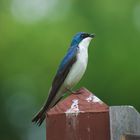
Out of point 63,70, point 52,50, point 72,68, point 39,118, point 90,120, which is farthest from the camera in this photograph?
point 52,50

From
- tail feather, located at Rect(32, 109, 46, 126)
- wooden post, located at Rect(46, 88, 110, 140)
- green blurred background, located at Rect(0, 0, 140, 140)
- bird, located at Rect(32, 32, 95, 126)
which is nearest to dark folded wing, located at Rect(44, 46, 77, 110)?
bird, located at Rect(32, 32, 95, 126)

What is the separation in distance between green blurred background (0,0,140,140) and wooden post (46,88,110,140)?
737 cm

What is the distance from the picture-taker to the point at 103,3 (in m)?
11.9

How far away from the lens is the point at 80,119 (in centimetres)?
283

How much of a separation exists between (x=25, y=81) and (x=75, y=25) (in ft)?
3.40

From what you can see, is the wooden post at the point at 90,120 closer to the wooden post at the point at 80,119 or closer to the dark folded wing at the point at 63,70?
the wooden post at the point at 80,119

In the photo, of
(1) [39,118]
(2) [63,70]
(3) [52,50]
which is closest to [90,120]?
(1) [39,118]

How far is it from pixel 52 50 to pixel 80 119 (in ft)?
28.6

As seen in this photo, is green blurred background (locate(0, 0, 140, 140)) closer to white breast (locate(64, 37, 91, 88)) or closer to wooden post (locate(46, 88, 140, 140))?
white breast (locate(64, 37, 91, 88))

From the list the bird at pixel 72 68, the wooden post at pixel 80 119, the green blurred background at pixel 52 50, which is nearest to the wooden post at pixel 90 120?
the wooden post at pixel 80 119

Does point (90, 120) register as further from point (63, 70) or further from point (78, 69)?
point (78, 69)

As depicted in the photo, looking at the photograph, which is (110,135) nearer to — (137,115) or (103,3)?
(137,115)

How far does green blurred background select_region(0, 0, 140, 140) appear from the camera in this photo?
10750 millimetres

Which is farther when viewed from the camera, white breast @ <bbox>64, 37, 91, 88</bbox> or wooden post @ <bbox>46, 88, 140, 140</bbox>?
white breast @ <bbox>64, 37, 91, 88</bbox>
